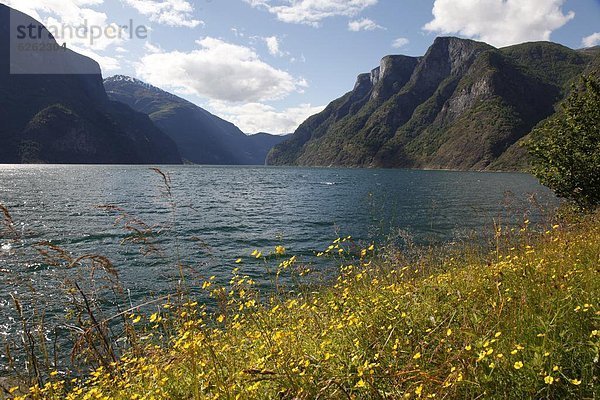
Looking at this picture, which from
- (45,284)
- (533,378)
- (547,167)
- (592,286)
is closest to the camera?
(533,378)

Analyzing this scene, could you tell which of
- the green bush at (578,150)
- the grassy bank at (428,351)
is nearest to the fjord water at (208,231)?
the green bush at (578,150)

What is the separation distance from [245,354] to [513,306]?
3.12 m

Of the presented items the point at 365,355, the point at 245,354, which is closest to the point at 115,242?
the point at 245,354

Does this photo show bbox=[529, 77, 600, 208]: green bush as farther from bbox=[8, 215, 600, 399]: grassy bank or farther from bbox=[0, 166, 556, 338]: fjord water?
bbox=[8, 215, 600, 399]: grassy bank

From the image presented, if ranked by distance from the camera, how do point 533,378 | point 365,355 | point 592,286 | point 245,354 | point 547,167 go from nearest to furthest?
point 533,378, point 365,355, point 592,286, point 245,354, point 547,167

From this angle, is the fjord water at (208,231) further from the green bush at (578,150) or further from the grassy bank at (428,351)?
the grassy bank at (428,351)

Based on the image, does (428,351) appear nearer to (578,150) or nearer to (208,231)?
(578,150)

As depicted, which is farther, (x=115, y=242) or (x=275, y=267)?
(x=115, y=242)

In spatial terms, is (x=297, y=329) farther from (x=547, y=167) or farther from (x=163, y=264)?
(x=547, y=167)

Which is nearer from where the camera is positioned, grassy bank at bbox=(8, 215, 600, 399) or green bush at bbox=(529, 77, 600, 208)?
grassy bank at bbox=(8, 215, 600, 399)

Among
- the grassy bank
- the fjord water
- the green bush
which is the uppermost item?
the green bush

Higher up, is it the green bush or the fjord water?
the green bush

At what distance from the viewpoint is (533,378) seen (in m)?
2.90

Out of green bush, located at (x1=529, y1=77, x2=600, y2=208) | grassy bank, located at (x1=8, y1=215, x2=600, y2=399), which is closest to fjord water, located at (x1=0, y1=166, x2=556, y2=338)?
green bush, located at (x1=529, y1=77, x2=600, y2=208)
